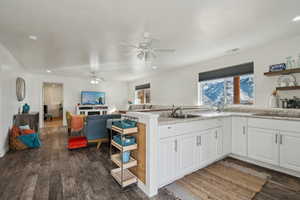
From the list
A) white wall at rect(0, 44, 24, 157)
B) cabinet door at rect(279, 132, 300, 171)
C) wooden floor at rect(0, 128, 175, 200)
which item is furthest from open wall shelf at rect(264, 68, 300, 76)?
white wall at rect(0, 44, 24, 157)

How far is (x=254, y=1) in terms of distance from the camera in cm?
161

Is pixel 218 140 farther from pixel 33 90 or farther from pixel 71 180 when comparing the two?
pixel 33 90

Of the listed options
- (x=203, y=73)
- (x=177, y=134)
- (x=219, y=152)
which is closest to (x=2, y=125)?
(x=177, y=134)

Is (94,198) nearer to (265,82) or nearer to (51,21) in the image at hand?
(51,21)

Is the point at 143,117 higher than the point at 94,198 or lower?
higher

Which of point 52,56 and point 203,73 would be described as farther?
point 203,73

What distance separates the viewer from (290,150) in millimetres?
2100

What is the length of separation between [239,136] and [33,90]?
7703 mm

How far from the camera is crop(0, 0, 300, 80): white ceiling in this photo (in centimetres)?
166

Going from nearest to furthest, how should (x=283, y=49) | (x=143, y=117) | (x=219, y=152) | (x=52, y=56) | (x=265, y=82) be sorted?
(x=143, y=117)
(x=219, y=152)
(x=283, y=49)
(x=265, y=82)
(x=52, y=56)

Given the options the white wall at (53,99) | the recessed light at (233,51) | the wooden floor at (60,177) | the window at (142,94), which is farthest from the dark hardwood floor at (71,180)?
the white wall at (53,99)

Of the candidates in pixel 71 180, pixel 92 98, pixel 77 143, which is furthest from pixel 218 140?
pixel 92 98

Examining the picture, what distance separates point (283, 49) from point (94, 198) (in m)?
4.30

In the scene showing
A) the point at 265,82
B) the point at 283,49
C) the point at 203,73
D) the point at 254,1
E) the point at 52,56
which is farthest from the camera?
the point at 203,73
